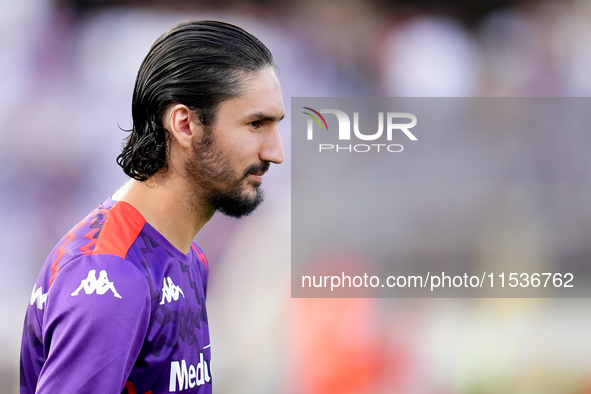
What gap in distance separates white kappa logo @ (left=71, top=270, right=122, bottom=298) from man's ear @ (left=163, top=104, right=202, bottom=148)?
0.38 meters

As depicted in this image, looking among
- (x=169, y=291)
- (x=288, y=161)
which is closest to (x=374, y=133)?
(x=288, y=161)

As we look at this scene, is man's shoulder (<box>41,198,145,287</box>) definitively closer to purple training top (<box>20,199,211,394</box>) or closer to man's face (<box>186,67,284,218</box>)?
purple training top (<box>20,199,211,394</box>)

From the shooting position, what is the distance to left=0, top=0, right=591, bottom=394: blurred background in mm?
2926

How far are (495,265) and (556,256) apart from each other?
379 mm

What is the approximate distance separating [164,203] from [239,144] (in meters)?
0.22

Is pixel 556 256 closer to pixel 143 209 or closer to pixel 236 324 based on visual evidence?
pixel 236 324

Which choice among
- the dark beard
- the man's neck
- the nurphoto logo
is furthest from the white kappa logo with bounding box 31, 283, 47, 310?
the nurphoto logo

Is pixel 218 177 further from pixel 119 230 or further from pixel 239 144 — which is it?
pixel 119 230

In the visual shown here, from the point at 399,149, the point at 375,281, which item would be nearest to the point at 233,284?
the point at 375,281

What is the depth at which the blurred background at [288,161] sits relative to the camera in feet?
9.60

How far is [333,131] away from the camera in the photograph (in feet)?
10.0

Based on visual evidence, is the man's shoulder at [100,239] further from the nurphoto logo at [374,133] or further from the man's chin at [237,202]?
the nurphoto logo at [374,133]

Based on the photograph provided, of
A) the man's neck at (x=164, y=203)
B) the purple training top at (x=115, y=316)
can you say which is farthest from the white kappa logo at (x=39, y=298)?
the man's neck at (x=164, y=203)

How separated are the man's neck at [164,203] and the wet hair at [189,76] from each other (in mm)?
31
